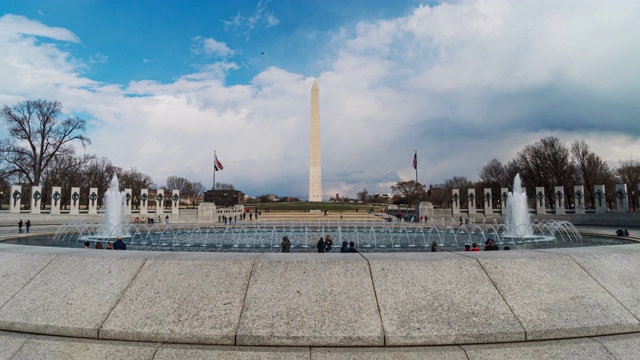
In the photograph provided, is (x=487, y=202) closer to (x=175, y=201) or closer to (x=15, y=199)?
(x=175, y=201)

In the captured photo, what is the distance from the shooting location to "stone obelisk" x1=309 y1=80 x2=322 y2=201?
63781 mm

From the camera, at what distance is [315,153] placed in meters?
66.2

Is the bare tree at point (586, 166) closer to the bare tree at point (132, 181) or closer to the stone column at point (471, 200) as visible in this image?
the stone column at point (471, 200)

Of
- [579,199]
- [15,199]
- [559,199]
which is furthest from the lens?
[559,199]

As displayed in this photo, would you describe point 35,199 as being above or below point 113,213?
above

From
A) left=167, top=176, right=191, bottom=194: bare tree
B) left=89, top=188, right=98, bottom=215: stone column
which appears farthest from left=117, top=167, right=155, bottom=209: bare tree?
left=89, top=188, right=98, bottom=215: stone column

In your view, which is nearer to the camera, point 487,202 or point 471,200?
point 487,202

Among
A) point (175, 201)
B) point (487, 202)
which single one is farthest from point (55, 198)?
point (487, 202)

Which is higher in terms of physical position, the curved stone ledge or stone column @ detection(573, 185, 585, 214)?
stone column @ detection(573, 185, 585, 214)

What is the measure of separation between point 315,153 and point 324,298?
62419 millimetres

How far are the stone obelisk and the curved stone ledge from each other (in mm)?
60399

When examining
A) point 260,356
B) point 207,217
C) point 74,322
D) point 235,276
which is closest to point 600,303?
point 260,356

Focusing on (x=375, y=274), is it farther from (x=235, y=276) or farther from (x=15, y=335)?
A: (x=15, y=335)

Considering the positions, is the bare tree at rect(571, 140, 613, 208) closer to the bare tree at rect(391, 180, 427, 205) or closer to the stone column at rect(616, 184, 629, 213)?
the stone column at rect(616, 184, 629, 213)
